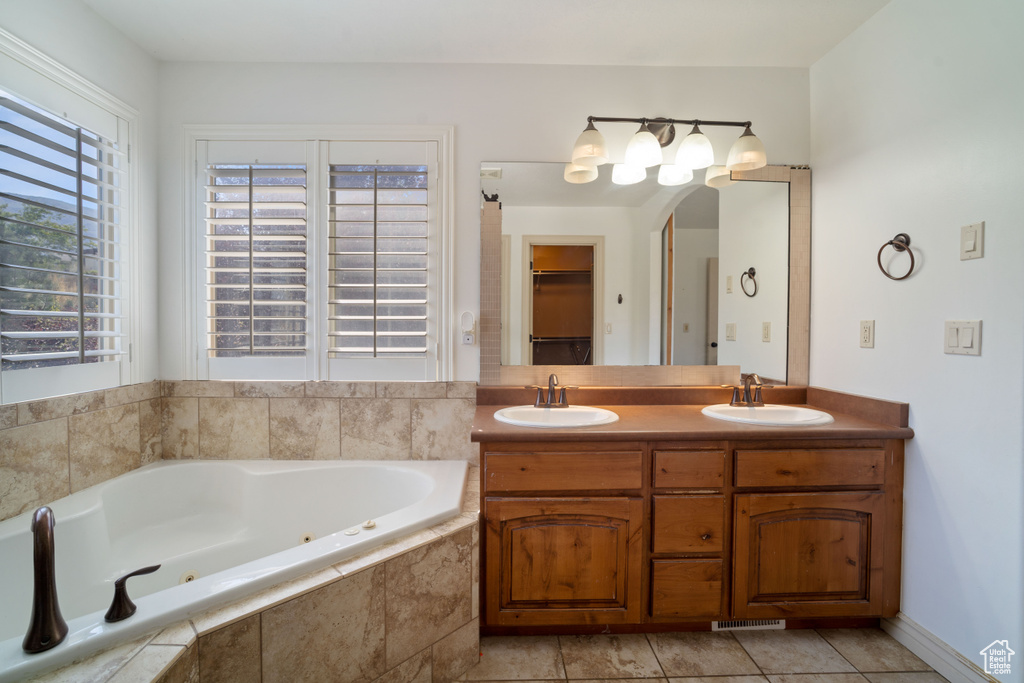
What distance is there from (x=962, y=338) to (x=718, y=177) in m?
1.11

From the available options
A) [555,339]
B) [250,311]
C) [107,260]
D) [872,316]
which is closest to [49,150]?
[107,260]

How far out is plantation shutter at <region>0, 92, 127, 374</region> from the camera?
147 cm

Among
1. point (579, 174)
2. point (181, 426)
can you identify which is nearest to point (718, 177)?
point (579, 174)

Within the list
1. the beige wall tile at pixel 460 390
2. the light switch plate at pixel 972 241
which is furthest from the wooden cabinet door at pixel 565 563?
the light switch plate at pixel 972 241

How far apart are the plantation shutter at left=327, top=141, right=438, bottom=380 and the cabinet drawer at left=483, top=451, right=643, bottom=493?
2.42 feet

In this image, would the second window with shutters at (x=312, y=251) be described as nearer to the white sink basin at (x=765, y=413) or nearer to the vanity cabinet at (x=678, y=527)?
the vanity cabinet at (x=678, y=527)

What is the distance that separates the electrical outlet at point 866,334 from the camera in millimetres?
1820

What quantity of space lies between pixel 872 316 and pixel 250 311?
8.73ft

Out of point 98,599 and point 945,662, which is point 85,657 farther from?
point 945,662

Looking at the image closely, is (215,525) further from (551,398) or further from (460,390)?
(551,398)

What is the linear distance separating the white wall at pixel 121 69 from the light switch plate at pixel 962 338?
123 inches

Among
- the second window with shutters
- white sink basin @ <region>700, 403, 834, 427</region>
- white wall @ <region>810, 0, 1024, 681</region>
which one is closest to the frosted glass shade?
the second window with shutters

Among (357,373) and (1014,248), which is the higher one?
(1014,248)

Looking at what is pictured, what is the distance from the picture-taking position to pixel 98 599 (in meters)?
1.55
